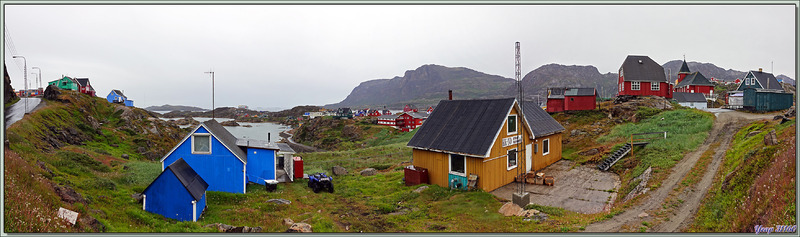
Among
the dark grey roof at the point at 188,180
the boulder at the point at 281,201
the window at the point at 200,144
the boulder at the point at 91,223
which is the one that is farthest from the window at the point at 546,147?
the boulder at the point at 91,223

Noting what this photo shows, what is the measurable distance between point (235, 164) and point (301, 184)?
14.0ft

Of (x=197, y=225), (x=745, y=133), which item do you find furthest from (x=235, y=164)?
(x=745, y=133)

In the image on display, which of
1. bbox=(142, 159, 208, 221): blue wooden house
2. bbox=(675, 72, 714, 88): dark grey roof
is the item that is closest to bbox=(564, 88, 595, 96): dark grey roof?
bbox=(675, 72, 714, 88): dark grey roof

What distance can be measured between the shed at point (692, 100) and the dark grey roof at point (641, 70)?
6.77 meters

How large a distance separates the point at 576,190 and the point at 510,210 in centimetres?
575

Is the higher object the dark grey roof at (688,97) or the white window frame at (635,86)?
the white window frame at (635,86)

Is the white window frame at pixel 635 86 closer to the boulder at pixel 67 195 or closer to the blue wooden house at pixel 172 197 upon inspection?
the blue wooden house at pixel 172 197

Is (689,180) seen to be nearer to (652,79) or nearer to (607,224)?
(607,224)

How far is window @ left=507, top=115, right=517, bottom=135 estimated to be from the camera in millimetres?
18300

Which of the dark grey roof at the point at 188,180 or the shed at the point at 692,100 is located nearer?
the dark grey roof at the point at 188,180

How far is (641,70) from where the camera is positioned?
4569cm

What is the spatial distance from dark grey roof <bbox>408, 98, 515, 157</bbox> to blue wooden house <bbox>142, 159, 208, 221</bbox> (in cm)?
1117

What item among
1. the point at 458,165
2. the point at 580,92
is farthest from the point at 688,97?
the point at 458,165

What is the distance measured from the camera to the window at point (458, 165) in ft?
56.4
